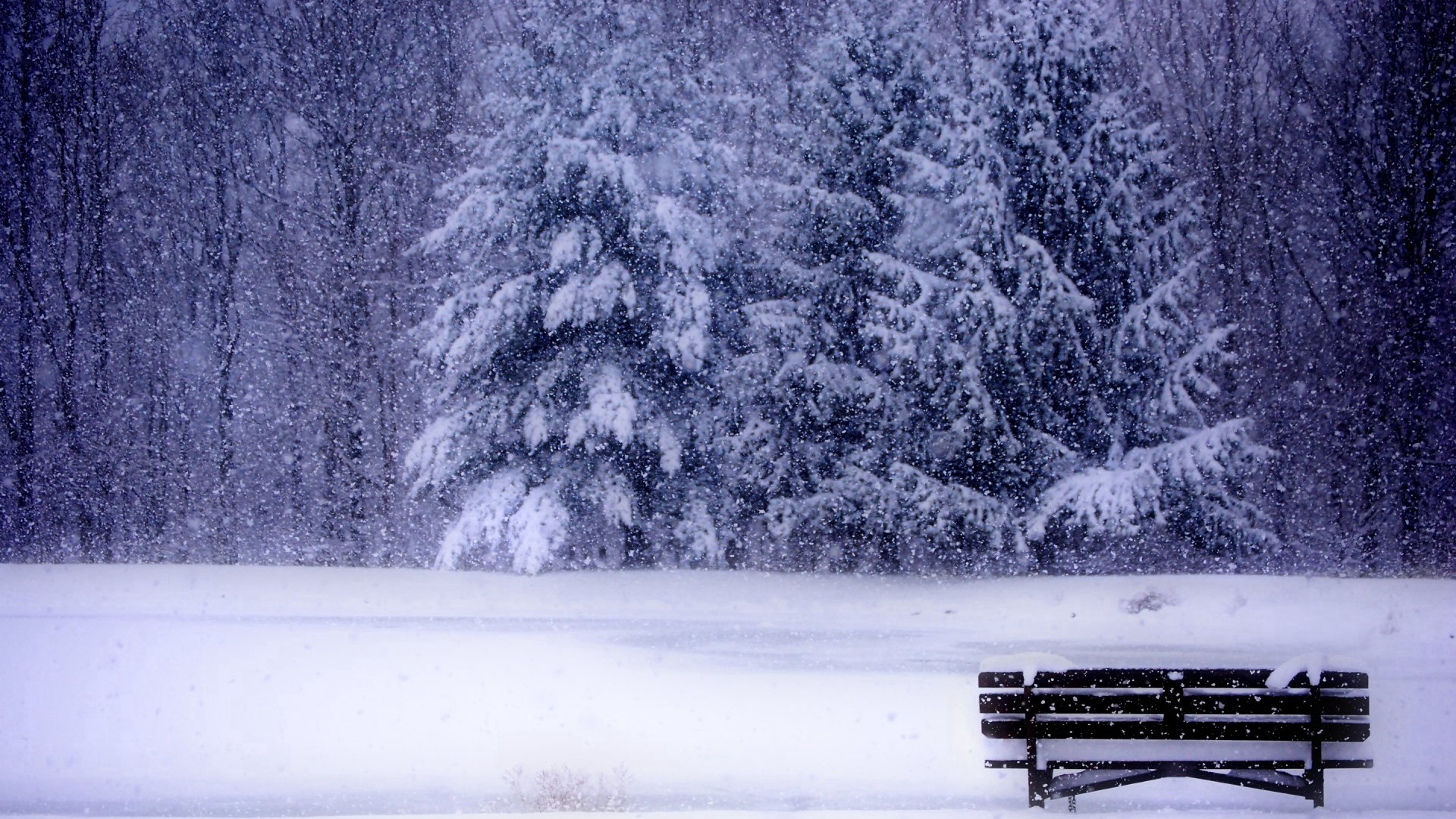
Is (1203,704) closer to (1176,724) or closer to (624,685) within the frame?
(1176,724)

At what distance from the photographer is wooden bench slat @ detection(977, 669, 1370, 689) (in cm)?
659

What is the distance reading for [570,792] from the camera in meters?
7.30

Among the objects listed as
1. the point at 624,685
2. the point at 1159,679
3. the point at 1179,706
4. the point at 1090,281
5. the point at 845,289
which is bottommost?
the point at 624,685

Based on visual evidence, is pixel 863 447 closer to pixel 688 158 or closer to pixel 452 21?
pixel 688 158

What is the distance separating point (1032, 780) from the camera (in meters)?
6.97

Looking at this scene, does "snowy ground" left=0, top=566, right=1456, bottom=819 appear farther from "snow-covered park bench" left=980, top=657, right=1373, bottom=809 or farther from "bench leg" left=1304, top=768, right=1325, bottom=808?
"snow-covered park bench" left=980, top=657, right=1373, bottom=809

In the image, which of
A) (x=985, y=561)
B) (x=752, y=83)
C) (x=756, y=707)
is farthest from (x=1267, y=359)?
(x=756, y=707)

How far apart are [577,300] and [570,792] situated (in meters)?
13.0

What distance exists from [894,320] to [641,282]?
4.92 metres

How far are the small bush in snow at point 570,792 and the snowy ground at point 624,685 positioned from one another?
168mm

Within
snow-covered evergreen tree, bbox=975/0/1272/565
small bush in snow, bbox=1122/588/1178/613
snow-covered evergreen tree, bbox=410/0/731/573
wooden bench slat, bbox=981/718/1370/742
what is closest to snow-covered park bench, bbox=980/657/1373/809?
wooden bench slat, bbox=981/718/1370/742

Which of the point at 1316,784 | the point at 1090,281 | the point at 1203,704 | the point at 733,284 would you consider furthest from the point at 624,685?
the point at 1090,281

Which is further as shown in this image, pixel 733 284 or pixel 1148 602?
pixel 733 284

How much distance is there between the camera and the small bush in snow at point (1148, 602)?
48.0ft
